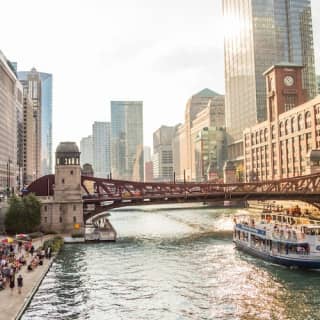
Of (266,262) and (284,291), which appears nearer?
(284,291)

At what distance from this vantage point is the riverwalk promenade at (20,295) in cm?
3173

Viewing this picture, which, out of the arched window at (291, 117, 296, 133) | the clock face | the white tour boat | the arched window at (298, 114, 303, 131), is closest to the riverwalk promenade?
the white tour boat

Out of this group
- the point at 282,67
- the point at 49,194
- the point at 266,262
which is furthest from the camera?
the point at 282,67

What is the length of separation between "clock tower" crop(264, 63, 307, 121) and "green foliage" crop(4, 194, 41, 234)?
115297 mm

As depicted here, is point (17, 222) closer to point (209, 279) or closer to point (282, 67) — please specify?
point (209, 279)

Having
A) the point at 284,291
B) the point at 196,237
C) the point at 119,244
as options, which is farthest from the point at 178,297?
the point at 196,237

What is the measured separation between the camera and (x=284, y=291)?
133ft

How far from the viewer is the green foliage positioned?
74125 millimetres

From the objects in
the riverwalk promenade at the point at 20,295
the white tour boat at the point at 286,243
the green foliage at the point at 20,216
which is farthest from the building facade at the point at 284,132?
the riverwalk promenade at the point at 20,295

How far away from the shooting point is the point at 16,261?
4847 cm

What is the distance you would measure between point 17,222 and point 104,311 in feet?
144

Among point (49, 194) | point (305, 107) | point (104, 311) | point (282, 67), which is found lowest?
point (104, 311)

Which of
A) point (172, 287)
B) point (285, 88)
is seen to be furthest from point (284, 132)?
point (172, 287)

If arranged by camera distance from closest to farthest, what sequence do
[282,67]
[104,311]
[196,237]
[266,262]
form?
[104,311] → [266,262] → [196,237] → [282,67]
